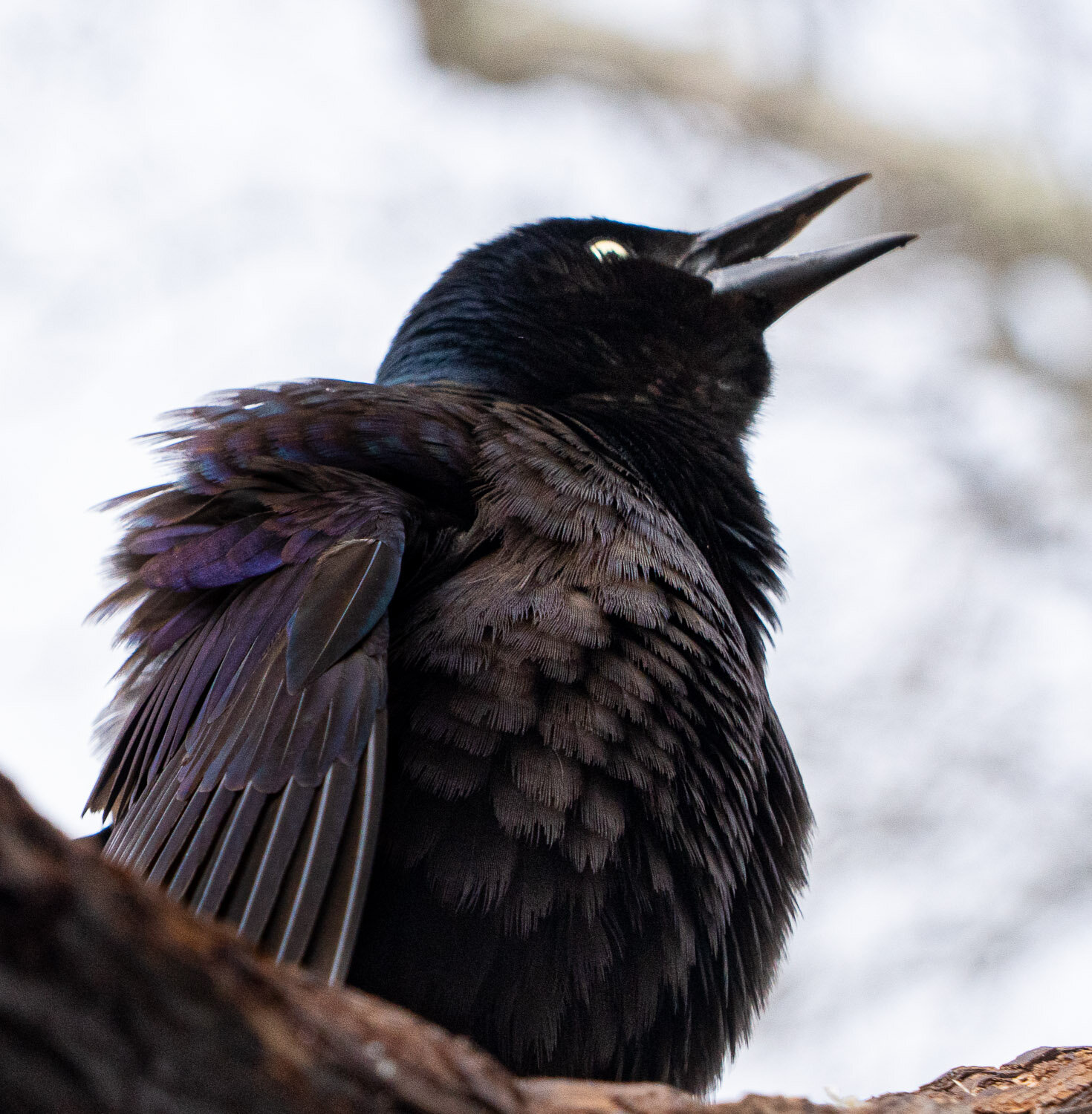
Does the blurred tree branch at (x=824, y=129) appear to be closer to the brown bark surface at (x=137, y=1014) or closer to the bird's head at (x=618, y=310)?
the bird's head at (x=618, y=310)

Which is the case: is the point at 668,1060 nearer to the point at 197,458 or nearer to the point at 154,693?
the point at 154,693

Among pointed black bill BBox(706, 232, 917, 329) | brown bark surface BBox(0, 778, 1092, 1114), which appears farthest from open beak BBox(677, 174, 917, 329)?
brown bark surface BBox(0, 778, 1092, 1114)

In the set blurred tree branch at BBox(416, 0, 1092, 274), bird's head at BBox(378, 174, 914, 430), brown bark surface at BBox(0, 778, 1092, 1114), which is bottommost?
brown bark surface at BBox(0, 778, 1092, 1114)

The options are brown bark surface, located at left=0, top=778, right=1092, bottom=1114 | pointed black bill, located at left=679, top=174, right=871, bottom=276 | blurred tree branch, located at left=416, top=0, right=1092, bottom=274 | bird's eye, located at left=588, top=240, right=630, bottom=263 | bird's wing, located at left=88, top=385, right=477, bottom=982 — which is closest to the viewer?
brown bark surface, located at left=0, top=778, right=1092, bottom=1114

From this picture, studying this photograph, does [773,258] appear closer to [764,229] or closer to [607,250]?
[764,229]

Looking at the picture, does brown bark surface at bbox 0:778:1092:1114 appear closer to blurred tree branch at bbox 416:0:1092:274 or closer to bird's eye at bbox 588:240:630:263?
bird's eye at bbox 588:240:630:263

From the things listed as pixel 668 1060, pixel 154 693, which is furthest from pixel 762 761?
pixel 154 693

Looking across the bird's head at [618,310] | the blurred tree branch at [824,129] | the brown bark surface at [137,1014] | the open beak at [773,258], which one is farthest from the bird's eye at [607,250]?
the blurred tree branch at [824,129]
